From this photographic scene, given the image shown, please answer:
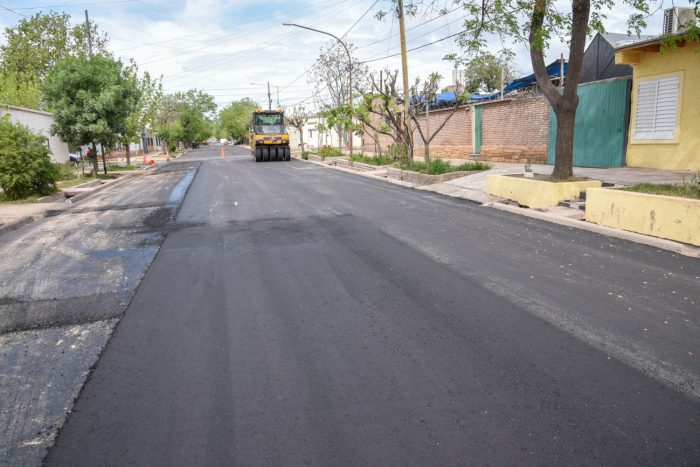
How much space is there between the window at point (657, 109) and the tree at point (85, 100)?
71.0 feet

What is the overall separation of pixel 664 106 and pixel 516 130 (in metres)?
6.73

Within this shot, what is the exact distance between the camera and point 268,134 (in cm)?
3638

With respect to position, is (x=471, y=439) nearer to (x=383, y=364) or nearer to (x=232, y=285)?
(x=383, y=364)

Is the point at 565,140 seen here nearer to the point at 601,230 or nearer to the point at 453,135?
the point at 601,230

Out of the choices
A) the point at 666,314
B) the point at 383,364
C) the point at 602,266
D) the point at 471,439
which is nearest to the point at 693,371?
the point at 666,314

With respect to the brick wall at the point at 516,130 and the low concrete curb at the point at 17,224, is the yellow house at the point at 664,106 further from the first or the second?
the low concrete curb at the point at 17,224

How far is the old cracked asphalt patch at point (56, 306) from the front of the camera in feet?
11.6

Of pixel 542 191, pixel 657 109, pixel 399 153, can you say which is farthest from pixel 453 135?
pixel 542 191

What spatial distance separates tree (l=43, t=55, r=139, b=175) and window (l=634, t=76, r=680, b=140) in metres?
21.7

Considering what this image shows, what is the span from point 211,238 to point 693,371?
290 inches

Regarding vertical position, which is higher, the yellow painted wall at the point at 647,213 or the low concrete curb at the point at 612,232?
the yellow painted wall at the point at 647,213

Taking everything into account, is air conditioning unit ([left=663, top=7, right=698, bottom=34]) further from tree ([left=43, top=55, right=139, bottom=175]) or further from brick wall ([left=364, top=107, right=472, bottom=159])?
tree ([left=43, top=55, right=139, bottom=175])

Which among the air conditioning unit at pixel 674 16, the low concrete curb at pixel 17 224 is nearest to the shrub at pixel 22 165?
the low concrete curb at pixel 17 224

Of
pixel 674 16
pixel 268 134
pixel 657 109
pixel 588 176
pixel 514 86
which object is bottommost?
pixel 588 176
